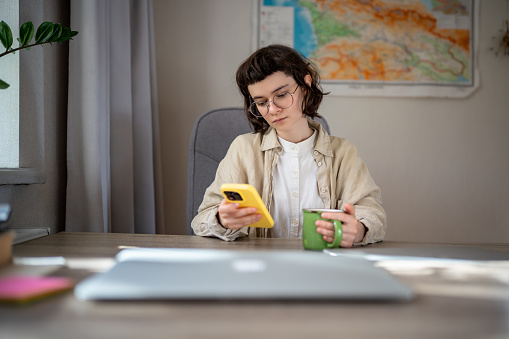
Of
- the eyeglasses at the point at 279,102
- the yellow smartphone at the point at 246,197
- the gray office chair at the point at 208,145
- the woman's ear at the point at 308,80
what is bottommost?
the yellow smartphone at the point at 246,197

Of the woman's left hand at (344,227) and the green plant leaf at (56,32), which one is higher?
the green plant leaf at (56,32)

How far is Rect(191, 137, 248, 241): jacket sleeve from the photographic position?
112cm

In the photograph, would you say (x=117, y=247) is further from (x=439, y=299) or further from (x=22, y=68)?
(x=22, y=68)

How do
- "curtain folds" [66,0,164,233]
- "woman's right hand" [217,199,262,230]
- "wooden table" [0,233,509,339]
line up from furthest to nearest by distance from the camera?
"curtain folds" [66,0,164,233]
"woman's right hand" [217,199,262,230]
"wooden table" [0,233,509,339]

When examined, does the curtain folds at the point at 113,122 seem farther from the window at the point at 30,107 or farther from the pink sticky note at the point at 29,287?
the pink sticky note at the point at 29,287

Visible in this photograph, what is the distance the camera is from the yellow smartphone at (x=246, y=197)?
3.19 ft

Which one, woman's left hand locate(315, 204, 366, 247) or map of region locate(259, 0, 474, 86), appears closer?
woman's left hand locate(315, 204, 366, 247)

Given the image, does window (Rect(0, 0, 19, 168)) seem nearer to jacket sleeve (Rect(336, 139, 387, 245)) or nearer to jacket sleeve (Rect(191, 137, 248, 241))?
jacket sleeve (Rect(191, 137, 248, 241))

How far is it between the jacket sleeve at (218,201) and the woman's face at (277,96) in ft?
0.52

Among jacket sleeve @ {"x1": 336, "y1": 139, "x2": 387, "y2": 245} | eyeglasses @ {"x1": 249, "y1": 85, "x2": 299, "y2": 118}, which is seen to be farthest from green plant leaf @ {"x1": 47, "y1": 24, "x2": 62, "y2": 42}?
jacket sleeve @ {"x1": 336, "y1": 139, "x2": 387, "y2": 245}

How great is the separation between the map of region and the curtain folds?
68 centimetres

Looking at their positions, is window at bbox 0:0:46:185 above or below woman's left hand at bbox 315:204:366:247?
above

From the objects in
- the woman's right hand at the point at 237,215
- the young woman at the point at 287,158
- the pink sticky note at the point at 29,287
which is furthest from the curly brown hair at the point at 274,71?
the pink sticky note at the point at 29,287

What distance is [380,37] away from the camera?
2.38 meters
